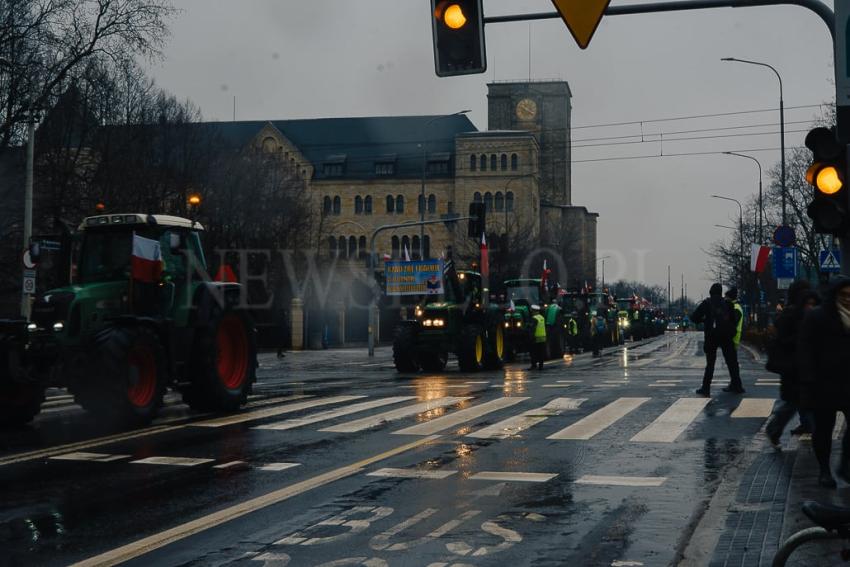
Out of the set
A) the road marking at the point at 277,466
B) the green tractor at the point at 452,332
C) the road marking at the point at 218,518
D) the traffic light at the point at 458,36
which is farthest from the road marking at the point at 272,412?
the green tractor at the point at 452,332

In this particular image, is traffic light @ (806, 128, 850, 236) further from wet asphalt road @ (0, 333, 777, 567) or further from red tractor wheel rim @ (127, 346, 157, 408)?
red tractor wheel rim @ (127, 346, 157, 408)

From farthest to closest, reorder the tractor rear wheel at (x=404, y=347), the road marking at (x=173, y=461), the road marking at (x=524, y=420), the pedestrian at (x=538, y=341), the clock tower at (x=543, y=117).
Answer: the clock tower at (x=543, y=117) < the pedestrian at (x=538, y=341) < the tractor rear wheel at (x=404, y=347) < the road marking at (x=524, y=420) < the road marking at (x=173, y=461)

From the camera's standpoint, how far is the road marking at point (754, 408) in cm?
1520

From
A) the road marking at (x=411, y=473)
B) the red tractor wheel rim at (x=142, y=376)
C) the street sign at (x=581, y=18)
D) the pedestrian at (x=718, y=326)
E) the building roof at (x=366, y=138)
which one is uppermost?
the building roof at (x=366, y=138)

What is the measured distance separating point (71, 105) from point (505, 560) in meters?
36.5

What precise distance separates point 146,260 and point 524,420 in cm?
553

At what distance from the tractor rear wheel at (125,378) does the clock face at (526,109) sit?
11070cm

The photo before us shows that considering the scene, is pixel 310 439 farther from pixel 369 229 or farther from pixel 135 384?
pixel 369 229

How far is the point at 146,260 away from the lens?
14.5 meters

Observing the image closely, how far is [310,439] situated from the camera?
12.4 metres

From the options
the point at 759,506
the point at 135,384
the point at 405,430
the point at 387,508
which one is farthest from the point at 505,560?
the point at 135,384

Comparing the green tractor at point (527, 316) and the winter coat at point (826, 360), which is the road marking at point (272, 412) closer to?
the winter coat at point (826, 360)

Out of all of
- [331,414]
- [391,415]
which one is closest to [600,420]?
[391,415]

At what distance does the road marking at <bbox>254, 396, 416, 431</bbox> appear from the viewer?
13.8 meters
